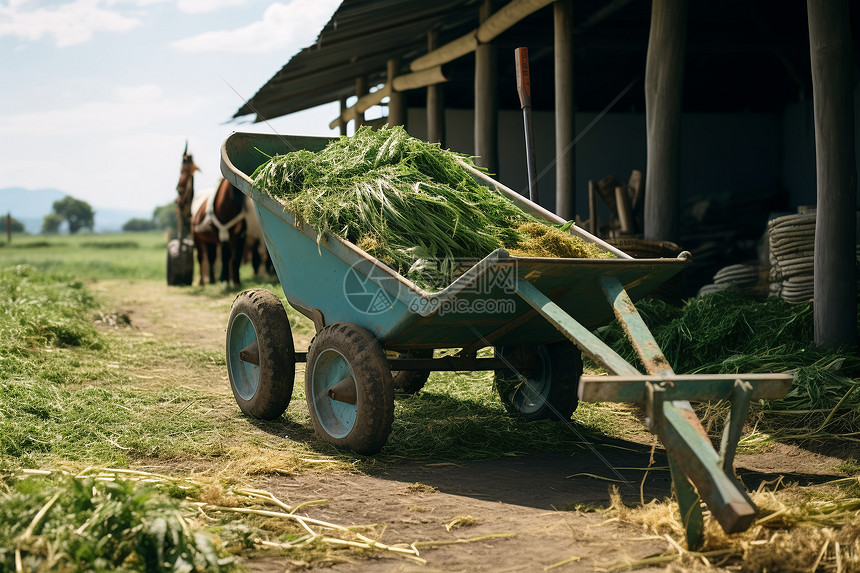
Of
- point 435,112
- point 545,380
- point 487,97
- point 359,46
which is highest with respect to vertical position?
point 359,46

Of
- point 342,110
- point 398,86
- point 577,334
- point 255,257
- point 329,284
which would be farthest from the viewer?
point 342,110

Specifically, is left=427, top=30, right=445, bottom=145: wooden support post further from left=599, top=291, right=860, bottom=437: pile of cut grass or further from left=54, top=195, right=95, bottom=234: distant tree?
left=54, top=195, right=95, bottom=234: distant tree

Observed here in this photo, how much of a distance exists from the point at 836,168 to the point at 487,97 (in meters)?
4.89

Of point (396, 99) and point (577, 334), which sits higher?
point (396, 99)

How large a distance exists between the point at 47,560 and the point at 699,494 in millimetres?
1917

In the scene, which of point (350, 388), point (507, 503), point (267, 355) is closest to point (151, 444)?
point (267, 355)

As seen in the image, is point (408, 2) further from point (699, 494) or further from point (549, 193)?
point (699, 494)

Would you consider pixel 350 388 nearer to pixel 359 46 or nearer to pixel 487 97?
pixel 487 97

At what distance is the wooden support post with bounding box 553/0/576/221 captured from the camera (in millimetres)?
7633

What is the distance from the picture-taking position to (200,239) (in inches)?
544

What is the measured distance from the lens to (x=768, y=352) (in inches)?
193

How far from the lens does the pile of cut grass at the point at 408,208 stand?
3.75 m

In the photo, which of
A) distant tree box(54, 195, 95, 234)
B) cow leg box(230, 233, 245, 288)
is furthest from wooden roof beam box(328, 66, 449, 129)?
distant tree box(54, 195, 95, 234)

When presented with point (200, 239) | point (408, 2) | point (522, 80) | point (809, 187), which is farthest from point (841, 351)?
point (200, 239)
